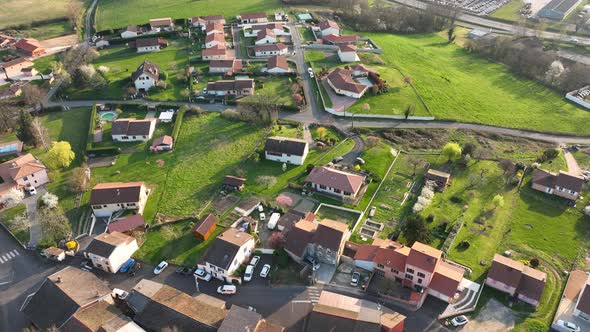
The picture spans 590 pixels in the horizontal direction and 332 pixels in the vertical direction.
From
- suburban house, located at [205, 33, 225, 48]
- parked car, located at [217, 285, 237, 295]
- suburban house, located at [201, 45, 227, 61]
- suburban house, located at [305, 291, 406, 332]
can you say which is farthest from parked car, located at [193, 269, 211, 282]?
suburban house, located at [205, 33, 225, 48]

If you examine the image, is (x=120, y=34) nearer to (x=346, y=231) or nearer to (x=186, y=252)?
(x=186, y=252)

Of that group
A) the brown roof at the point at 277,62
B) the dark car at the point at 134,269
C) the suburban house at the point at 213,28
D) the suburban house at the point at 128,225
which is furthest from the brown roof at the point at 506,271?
the suburban house at the point at 213,28

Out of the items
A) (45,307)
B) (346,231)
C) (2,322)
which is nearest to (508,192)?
(346,231)

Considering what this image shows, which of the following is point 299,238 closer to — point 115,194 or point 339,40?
point 115,194

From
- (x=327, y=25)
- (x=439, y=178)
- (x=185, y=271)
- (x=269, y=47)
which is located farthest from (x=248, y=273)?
(x=327, y=25)

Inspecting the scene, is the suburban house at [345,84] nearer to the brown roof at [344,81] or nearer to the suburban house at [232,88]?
the brown roof at [344,81]

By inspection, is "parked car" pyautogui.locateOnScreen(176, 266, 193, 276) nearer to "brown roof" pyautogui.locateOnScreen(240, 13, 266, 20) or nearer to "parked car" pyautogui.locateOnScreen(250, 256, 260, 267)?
"parked car" pyautogui.locateOnScreen(250, 256, 260, 267)
